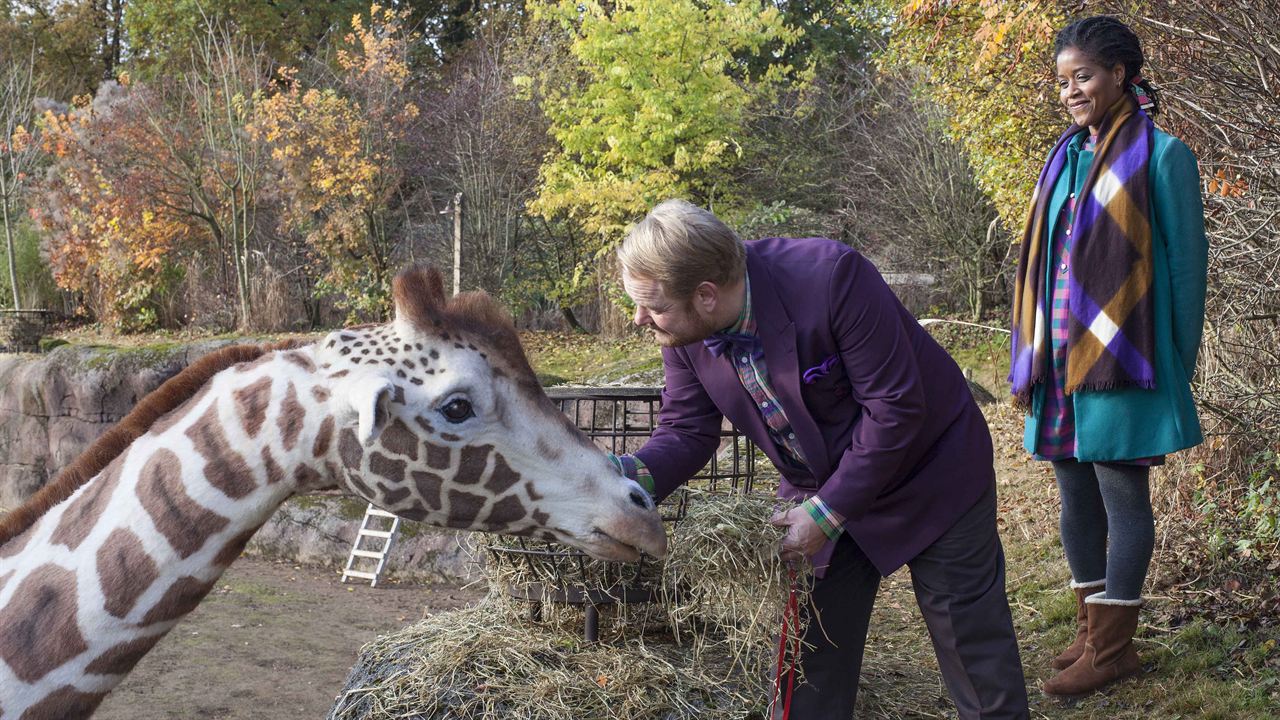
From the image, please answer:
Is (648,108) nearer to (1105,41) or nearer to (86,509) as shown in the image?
(1105,41)

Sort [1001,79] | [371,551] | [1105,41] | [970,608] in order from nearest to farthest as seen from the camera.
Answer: [970,608] → [1105,41] → [1001,79] → [371,551]

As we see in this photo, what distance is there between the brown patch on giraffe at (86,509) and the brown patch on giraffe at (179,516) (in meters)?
0.12

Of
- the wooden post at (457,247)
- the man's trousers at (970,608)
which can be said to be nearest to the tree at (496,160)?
the wooden post at (457,247)

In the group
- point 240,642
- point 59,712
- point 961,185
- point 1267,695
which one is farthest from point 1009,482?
point 961,185

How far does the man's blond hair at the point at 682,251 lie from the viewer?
7.69 ft

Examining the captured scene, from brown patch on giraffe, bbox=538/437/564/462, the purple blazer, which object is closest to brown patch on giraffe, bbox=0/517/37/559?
brown patch on giraffe, bbox=538/437/564/462

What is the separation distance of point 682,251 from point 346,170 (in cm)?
1392

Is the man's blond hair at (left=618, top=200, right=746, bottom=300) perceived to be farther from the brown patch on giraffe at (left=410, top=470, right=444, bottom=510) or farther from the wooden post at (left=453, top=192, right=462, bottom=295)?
the wooden post at (left=453, top=192, right=462, bottom=295)

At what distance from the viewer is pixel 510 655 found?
3.24 metres

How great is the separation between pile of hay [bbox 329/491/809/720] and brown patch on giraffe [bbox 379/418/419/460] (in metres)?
0.79

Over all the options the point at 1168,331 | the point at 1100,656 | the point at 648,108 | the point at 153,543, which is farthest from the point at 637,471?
the point at 648,108

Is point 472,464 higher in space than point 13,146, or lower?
lower

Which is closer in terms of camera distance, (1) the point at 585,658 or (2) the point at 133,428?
(2) the point at 133,428

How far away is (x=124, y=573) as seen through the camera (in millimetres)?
2098
